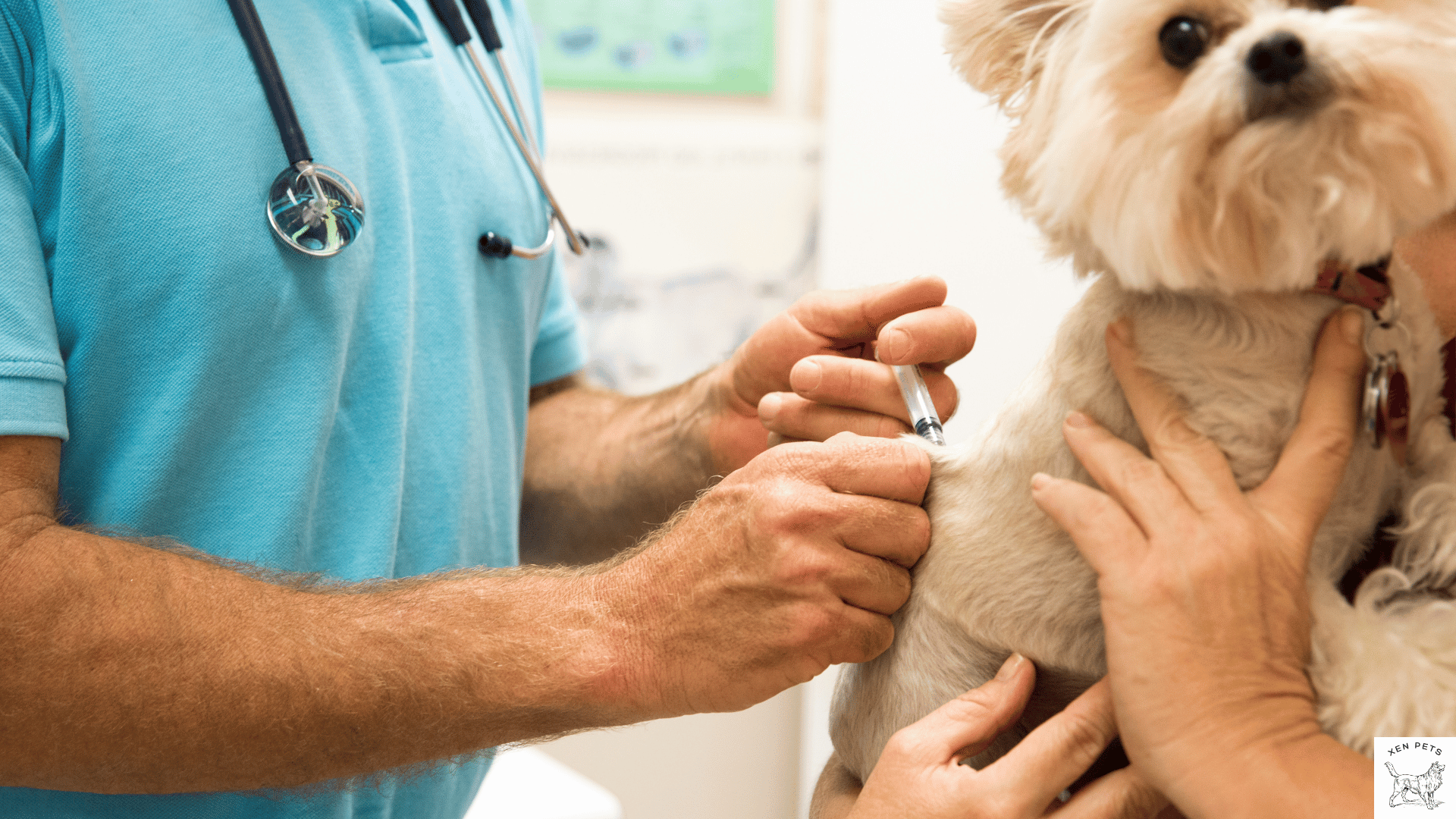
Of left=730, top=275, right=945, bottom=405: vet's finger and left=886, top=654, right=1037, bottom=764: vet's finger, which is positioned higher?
left=730, top=275, right=945, bottom=405: vet's finger

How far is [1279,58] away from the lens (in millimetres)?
505

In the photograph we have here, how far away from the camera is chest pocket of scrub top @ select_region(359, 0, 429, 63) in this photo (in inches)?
35.1

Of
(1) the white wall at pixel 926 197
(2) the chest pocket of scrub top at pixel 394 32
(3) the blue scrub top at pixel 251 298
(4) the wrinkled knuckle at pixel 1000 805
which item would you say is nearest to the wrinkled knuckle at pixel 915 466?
(4) the wrinkled knuckle at pixel 1000 805

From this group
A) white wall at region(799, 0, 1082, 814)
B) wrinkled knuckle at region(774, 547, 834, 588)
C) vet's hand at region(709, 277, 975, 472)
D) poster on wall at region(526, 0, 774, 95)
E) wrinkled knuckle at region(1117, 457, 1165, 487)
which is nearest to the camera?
wrinkled knuckle at region(1117, 457, 1165, 487)

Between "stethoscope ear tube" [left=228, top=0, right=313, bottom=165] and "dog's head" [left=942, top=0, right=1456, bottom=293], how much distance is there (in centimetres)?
54

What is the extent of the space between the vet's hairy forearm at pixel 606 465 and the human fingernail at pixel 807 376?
240 millimetres

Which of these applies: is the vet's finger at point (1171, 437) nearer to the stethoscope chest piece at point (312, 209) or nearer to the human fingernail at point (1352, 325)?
the human fingernail at point (1352, 325)

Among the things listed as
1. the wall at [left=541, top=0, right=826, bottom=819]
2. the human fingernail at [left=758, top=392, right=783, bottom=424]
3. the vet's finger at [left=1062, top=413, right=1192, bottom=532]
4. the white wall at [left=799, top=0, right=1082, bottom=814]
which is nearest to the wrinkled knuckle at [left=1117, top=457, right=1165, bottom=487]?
the vet's finger at [left=1062, top=413, right=1192, bottom=532]

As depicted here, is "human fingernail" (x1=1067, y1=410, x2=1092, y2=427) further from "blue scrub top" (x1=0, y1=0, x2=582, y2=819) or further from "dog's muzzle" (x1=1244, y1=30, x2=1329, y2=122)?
"blue scrub top" (x1=0, y1=0, x2=582, y2=819)

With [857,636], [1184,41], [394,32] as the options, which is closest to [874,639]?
[857,636]

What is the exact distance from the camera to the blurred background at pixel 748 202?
68.3 inches

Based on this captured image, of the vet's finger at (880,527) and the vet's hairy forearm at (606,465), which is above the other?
the vet's finger at (880,527)

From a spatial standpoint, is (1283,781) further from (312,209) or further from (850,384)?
(312,209)

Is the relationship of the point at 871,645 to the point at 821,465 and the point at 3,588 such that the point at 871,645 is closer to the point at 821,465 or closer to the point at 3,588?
the point at 821,465
